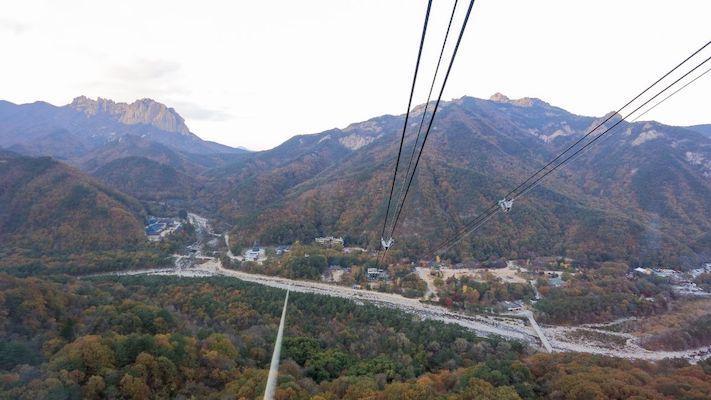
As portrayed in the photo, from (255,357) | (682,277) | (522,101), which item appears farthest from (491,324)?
(522,101)

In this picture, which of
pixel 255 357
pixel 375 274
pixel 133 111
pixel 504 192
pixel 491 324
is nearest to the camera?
pixel 255 357

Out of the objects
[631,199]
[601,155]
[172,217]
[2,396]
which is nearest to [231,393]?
[2,396]

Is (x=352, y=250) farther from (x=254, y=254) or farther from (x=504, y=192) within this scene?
(x=504, y=192)

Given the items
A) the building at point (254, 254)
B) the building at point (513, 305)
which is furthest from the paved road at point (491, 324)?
the building at point (254, 254)

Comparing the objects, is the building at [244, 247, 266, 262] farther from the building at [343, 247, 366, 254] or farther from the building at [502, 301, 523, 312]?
the building at [502, 301, 523, 312]

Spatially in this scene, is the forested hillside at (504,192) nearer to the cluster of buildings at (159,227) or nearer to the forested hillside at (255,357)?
the cluster of buildings at (159,227)

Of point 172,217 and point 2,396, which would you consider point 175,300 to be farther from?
point 172,217

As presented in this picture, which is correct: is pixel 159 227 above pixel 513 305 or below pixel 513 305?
above
